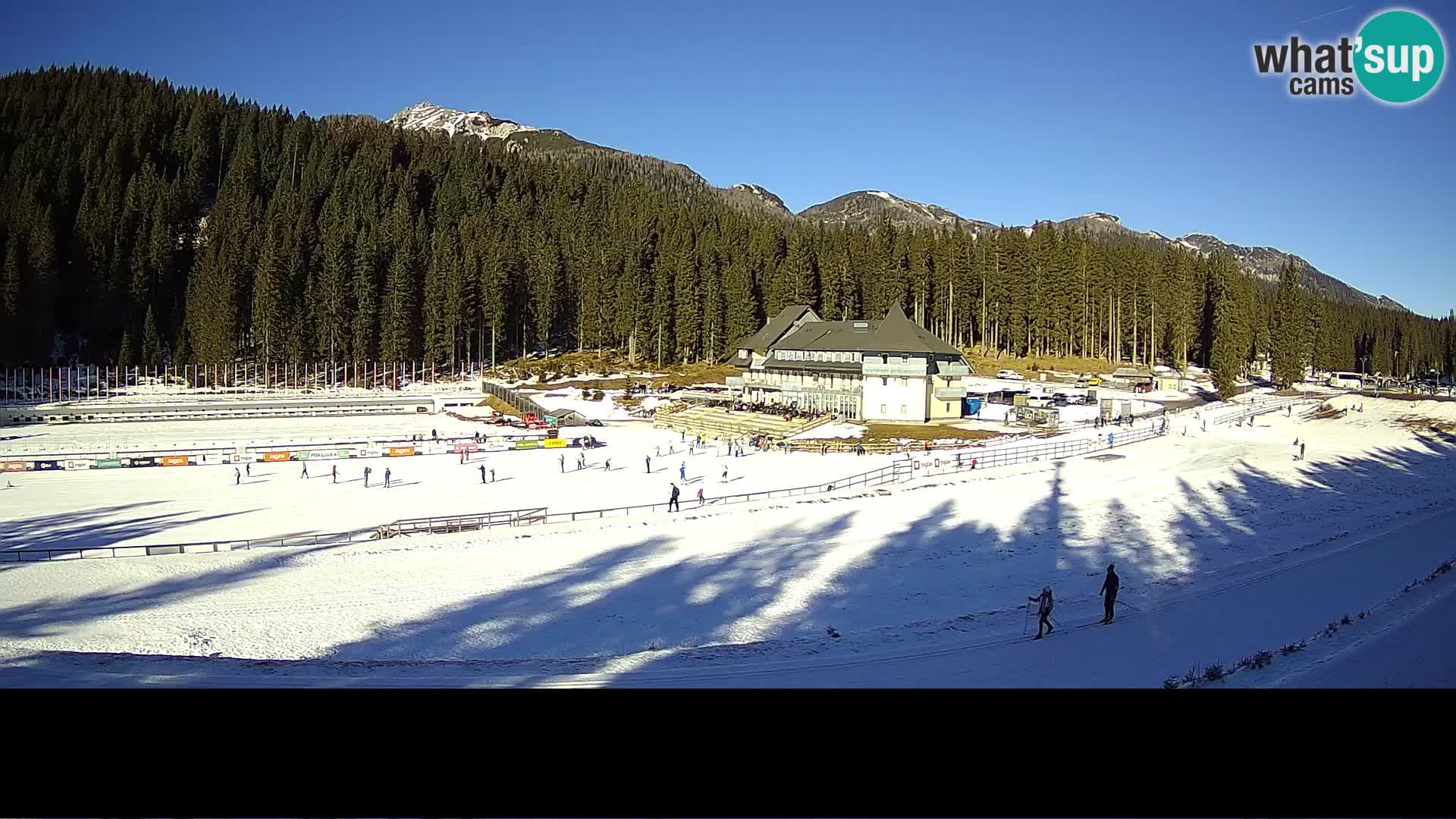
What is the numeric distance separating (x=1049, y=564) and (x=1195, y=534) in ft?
16.1

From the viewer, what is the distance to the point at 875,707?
8.27 feet

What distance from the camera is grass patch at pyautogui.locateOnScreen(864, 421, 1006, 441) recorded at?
37750 mm

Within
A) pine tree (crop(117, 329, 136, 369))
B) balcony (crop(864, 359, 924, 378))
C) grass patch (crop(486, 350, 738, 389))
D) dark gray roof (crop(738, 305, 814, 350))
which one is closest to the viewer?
balcony (crop(864, 359, 924, 378))

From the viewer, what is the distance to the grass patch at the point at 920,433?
37750 millimetres

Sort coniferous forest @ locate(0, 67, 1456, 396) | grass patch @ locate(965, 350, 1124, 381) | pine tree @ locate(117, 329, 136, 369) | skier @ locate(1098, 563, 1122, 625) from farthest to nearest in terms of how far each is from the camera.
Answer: grass patch @ locate(965, 350, 1124, 381) → coniferous forest @ locate(0, 67, 1456, 396) → pine tree @ locate(117, 329, 136, 369) → skier @ locate(1098, 563, 1122, 625)

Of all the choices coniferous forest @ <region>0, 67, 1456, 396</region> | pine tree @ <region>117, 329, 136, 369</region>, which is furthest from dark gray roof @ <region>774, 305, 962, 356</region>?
pine tree @ <region>117, 329, 136, 369</region>

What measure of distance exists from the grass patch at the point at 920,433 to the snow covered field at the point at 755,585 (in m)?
9.61

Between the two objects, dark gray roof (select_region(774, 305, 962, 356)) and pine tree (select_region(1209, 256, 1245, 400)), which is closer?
dark gray roof (select_region(774, 305, 962, 356))

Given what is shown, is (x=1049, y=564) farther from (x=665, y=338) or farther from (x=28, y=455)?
(x=665, y=338)

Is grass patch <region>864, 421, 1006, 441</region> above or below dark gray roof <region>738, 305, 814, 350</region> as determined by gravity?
below

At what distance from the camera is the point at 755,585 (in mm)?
15961

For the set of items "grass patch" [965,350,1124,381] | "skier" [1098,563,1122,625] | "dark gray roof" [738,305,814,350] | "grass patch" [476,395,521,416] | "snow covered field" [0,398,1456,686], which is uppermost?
"dark gray roof" [738,305,814,350]

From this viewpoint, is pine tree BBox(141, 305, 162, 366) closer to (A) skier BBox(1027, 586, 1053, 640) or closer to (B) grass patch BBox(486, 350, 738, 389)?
(B) grass patch BBox(486, 350, 738, 389)

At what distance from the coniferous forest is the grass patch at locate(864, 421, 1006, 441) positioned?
20.6m
